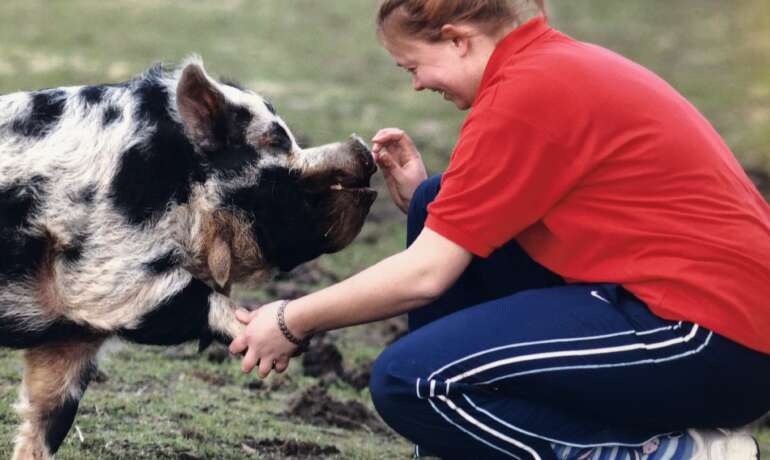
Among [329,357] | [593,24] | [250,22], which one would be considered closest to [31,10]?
[250,22]

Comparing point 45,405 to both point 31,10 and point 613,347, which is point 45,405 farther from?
point 31,10

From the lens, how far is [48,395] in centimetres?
442

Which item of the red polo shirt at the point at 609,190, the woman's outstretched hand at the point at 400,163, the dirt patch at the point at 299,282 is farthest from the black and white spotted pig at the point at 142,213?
the dirt patch at the point at 299,282

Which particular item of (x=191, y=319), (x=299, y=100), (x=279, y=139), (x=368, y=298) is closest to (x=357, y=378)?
(x=279, y=139)

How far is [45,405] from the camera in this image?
4.43 m

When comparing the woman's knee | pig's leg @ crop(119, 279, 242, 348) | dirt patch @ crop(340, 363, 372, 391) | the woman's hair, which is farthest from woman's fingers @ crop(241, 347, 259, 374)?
dirt patch @ crop(340, 363, 372, 391)

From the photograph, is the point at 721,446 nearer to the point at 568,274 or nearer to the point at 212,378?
the point at 568,274

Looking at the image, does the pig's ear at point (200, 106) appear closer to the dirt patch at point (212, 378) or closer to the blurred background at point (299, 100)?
the blurred background at point (299, 100)

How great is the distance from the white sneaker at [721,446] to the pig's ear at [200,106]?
1657 millimetres

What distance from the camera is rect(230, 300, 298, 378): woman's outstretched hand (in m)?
3.88

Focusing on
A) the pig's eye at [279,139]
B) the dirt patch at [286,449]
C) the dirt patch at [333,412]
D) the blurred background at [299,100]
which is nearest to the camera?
the pig's eye at [279,139]

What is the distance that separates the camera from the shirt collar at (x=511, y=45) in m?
3.82

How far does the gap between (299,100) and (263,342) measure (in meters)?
8.07

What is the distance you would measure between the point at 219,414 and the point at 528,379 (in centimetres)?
182
